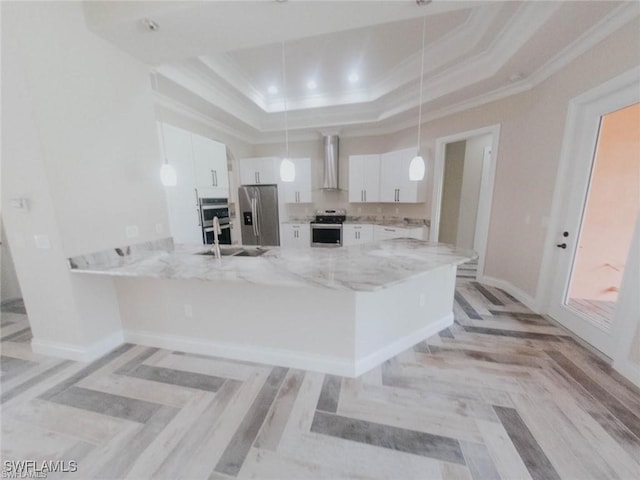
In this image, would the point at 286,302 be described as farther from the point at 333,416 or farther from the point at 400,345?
the point at 400,345

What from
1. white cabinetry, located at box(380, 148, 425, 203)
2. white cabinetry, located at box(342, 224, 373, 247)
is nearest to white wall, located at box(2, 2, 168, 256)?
white cabinetry, located at box(342, 224, 373, 247)

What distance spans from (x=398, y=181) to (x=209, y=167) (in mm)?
3375

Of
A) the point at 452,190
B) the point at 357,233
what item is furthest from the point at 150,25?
the point at 452,190

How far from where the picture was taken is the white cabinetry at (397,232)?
434 cm

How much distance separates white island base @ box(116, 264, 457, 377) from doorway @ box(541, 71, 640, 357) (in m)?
1.32

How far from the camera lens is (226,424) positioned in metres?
1.56

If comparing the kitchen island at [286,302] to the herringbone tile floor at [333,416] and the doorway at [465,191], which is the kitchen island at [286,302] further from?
the doorway at [465,191]

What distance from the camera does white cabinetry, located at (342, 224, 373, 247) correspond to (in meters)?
4.98

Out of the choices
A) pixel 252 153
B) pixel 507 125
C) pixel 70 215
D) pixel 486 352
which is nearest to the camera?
pixel 70 215

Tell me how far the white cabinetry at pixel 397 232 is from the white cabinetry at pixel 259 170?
243 centimetres

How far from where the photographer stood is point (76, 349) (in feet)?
7.11

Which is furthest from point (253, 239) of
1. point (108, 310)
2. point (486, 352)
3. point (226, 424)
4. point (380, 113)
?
point (486, 352)

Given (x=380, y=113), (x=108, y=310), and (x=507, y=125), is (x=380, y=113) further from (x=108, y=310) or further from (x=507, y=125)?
(x=108, y=310)

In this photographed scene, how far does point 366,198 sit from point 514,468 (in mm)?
4382
